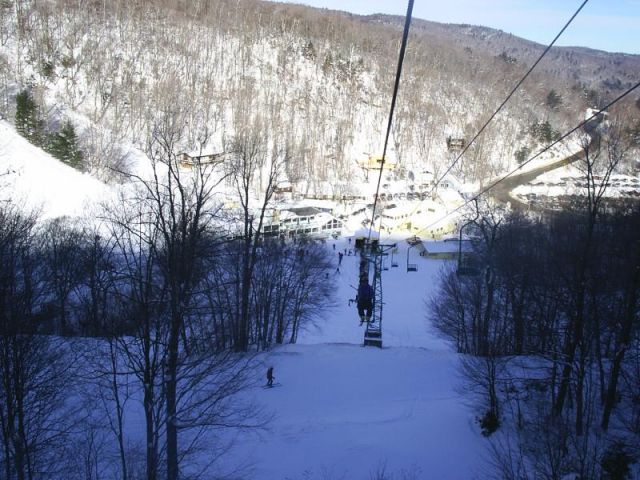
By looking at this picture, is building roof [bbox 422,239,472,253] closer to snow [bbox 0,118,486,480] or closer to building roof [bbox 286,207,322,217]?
building roof [bbox 286,207,322,217]

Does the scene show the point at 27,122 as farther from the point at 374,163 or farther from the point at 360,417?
the point at 360,417

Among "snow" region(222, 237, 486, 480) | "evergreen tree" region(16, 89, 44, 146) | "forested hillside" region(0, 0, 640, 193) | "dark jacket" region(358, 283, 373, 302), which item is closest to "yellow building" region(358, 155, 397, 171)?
"forested hillside" region(0, 0, 640, 193)

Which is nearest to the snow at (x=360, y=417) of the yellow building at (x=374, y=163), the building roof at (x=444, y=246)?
the building roof at (x=444, y=246)

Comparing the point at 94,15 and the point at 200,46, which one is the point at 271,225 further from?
the point at 94,15

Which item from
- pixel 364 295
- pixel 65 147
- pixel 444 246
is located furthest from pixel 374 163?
pixel 364 295

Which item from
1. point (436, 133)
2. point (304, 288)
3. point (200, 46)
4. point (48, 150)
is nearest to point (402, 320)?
point (304, 288)

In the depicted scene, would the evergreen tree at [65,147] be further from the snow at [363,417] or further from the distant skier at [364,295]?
the distant skier at [364,295]

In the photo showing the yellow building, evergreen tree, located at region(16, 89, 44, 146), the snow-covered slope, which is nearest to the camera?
the snow-covered slope
